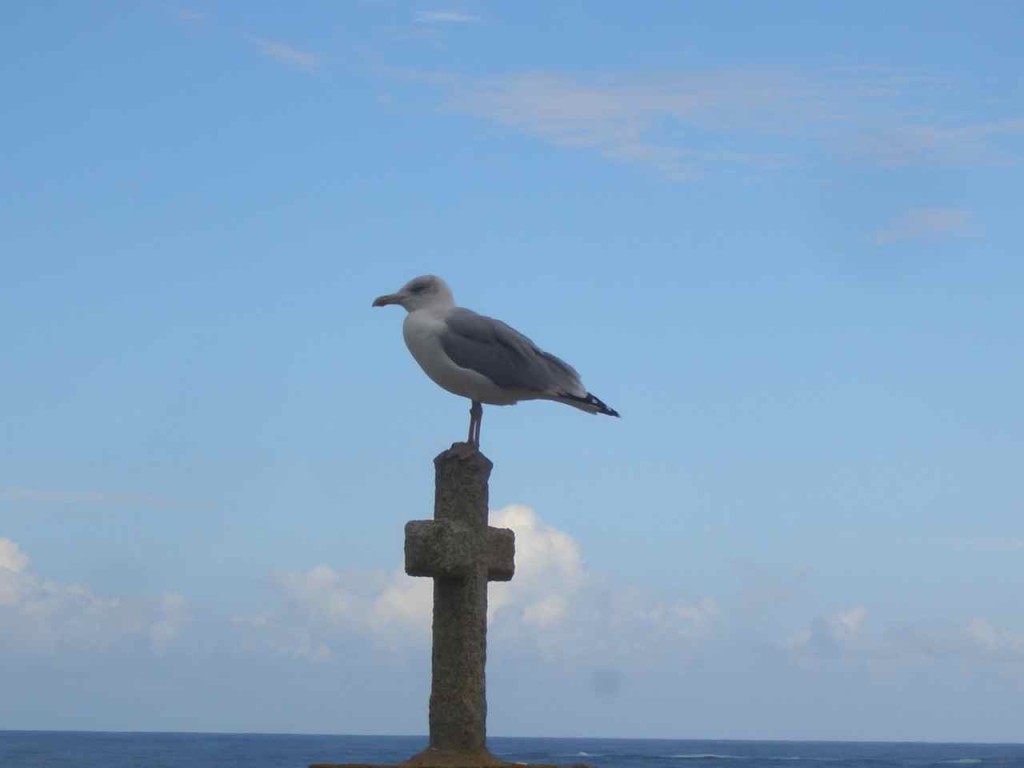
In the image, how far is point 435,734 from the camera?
14.0 m

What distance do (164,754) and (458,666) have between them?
343ft

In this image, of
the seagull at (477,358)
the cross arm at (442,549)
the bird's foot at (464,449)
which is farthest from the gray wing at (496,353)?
the cross arm at (442,549)

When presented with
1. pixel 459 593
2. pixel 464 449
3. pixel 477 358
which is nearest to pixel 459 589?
pixel 459 593

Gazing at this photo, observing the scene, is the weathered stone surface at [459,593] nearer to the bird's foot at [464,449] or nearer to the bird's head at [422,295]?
the bird's foot at [464,449]


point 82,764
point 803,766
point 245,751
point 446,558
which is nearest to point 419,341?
point 446,558

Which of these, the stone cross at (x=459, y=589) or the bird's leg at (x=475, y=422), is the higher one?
the bird's leg at (x=475, y=422)

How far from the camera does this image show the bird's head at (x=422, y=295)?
15016 mm

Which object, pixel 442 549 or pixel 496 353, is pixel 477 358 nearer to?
pixel 496 353

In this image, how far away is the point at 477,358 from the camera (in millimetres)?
14633

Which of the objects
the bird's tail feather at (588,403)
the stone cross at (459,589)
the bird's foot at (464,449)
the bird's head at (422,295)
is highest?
the bird's head at (422,295)

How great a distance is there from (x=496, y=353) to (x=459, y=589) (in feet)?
6.66

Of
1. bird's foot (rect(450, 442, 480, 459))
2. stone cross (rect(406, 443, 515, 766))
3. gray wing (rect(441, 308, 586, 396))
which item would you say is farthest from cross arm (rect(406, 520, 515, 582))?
gray wing (rect(441, 308, 586, 396))

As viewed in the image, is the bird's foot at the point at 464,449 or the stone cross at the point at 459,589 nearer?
the stone cross at the point at 459,589

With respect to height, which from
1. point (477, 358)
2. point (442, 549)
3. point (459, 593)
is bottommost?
point (459, 593)
